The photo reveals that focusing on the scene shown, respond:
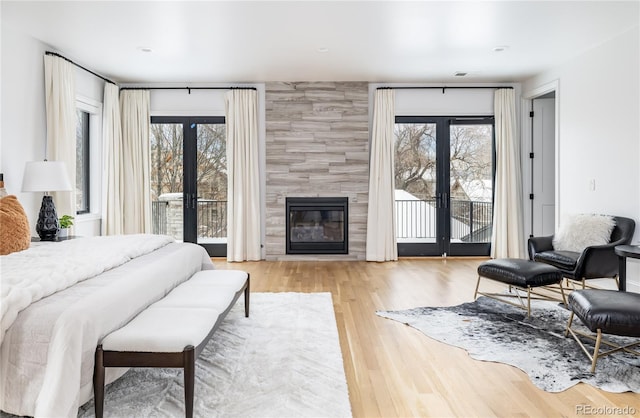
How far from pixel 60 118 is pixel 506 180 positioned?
597 centimetres

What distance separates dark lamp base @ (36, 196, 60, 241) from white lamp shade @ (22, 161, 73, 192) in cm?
22

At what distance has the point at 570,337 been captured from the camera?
3096 mm

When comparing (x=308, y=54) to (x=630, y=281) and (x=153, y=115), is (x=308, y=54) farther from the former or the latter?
(x=630, y=281)

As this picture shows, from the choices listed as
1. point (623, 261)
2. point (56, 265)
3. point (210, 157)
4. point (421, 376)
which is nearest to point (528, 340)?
point (421, 376)

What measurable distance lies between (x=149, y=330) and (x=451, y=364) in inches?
71.0

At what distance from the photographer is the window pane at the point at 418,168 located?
657cm

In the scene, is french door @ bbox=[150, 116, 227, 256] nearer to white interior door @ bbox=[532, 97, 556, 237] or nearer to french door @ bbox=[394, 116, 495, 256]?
french door @ bbox=[394, 116, 495, 256]

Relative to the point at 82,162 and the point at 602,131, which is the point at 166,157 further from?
the point at 602,131

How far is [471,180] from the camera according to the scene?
6586 millimetres

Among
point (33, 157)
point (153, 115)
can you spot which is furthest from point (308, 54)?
point (33, 157)

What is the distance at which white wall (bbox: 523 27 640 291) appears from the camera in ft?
14.1

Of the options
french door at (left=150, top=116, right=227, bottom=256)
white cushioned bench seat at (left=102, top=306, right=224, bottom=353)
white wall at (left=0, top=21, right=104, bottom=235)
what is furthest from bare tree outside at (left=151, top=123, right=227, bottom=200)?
white cushioned bench seat at (left=102, top=306, right=224, bottom=353)

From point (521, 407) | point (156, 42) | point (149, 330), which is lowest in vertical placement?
point (521, 407)
